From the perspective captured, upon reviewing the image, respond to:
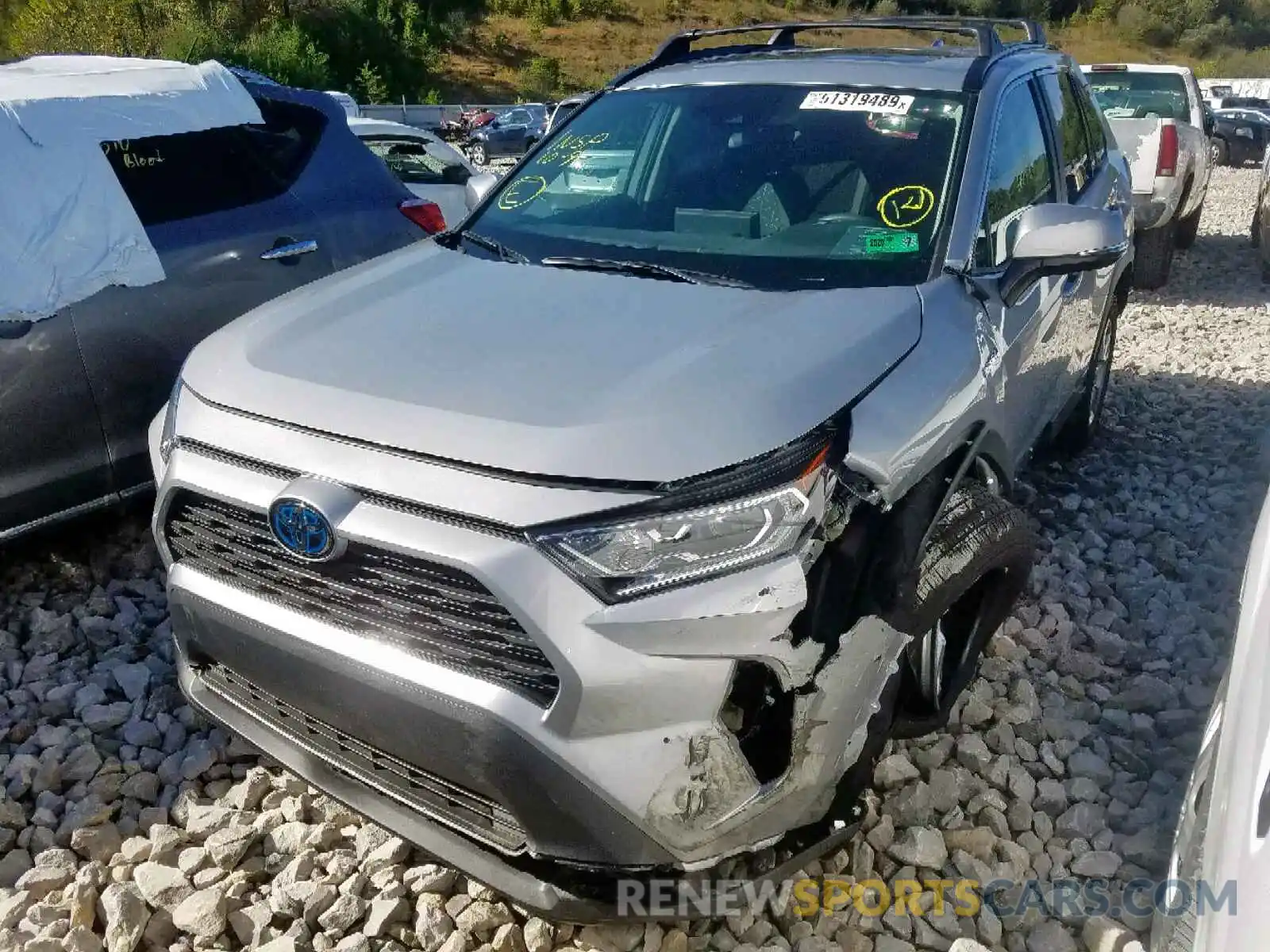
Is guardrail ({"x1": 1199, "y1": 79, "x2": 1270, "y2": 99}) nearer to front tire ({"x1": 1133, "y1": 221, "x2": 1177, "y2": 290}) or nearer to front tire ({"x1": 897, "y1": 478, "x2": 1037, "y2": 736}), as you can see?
front tire ({"x1": 1133, "y1": 221, "x2": 1177, "y2": 290})

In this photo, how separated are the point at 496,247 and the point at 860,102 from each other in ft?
3.70

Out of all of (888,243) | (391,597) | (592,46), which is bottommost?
(592,46)

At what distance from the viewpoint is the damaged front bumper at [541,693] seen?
1.74 meters

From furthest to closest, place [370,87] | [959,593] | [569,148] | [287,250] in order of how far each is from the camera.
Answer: [370,87] < [287,250] < [569,148] < [959,593]

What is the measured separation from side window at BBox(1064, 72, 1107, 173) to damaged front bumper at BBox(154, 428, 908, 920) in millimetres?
3257

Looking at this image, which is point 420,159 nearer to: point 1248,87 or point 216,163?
point 216,163

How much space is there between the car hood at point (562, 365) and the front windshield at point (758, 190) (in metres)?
0.23

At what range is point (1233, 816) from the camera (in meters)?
1.40

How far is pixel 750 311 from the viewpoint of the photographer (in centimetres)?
230

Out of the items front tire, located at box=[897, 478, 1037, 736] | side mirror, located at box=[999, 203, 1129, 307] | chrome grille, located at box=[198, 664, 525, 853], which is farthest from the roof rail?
chrome grille, located at box=[198, 664, 525, 853]

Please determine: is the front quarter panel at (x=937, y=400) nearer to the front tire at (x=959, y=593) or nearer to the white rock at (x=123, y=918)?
the front tire at (x=959, y=593)

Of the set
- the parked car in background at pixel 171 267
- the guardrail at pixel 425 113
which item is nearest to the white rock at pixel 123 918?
the parked car in background at pixel 171 267

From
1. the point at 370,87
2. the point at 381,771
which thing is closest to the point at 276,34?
the point at 370,87

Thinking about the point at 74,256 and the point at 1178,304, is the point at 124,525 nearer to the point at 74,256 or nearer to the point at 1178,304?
the point at 74,256
